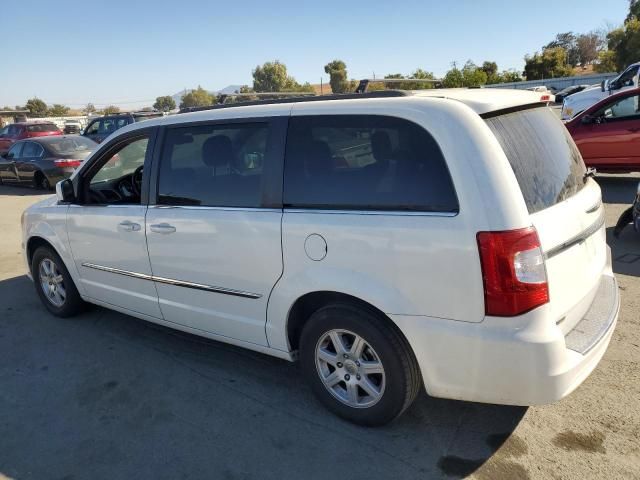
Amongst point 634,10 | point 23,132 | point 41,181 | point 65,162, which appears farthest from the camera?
point 634,10

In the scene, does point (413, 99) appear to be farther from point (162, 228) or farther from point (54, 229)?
point (54, 229)

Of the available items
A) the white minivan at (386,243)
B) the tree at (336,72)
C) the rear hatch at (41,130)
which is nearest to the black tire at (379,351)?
the white minivan at (386,243)

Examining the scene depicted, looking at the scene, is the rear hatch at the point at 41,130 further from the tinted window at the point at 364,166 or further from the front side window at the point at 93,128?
the tinted window at the point at 364,166

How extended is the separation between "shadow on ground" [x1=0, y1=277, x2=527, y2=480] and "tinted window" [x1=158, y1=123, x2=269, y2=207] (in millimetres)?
1249

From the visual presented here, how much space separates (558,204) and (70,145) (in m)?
13.4

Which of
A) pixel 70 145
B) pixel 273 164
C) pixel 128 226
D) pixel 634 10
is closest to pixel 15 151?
pixel 70 145

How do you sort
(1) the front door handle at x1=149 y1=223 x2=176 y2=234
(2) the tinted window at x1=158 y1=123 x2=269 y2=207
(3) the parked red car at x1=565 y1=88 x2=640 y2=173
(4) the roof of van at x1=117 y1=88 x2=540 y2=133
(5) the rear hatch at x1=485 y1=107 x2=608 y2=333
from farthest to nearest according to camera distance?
(3) the parked red car at x1=565 y1=88 x2=640 y2=173, (1) the front door handle at x1=149 y1=223 x2=176 y2=234, (2) the tinted window at x1=158 y1=123 x2=269 y2=207, (4) the roof of van at x1=117 y1=88 x2=540 y2=133, (5) the rear hatch at x1=485 y1=107 x2=608 y2=333

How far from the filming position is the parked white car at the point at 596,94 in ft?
53.0

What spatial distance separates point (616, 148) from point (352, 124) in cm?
786

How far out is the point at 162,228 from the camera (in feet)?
11.6

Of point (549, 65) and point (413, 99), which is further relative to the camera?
point (549, 65)

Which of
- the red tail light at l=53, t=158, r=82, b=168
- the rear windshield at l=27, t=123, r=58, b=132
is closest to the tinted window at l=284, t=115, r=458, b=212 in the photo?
the red tail light at l=53, t=158, r=82, b=168

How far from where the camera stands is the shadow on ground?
270 centimetres

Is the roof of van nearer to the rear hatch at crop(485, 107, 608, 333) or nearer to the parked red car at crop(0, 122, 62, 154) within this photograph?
the rear hatch at crop(485, 107, 608, 333)
